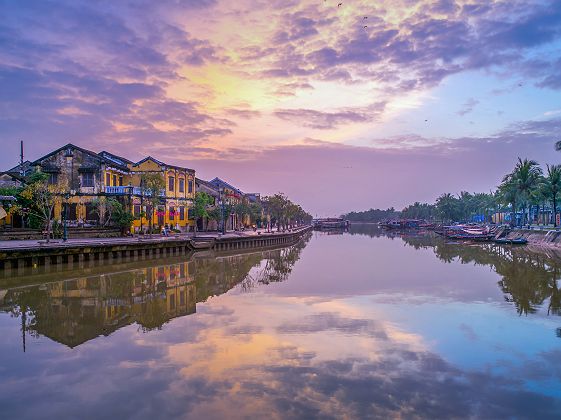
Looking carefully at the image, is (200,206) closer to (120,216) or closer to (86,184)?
(120,216)

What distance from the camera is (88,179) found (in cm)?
5075

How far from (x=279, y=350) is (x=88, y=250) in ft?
85.1

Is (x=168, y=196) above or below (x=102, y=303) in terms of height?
above

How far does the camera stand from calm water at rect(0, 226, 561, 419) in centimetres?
941

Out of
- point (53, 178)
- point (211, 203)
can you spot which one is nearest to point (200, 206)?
point (211, 203)

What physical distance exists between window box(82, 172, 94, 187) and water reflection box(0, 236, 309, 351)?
20029mm

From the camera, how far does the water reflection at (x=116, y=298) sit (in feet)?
52.9

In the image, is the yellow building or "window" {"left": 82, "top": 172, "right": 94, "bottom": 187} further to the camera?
the yellow building

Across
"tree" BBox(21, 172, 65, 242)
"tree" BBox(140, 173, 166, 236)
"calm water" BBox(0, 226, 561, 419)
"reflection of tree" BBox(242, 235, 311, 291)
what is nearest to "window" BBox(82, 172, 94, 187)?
"tree" BBox(140, 173, 166, 236)

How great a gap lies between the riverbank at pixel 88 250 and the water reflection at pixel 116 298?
4390 mm

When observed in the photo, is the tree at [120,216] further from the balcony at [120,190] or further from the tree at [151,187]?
the tree at [151,187]

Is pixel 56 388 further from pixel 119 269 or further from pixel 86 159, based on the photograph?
pixel 86 159

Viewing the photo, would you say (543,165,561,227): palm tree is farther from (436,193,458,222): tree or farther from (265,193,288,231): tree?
(436,193,458,222): tree

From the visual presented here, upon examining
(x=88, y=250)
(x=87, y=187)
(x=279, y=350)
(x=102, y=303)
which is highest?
(x=87, y=187)
